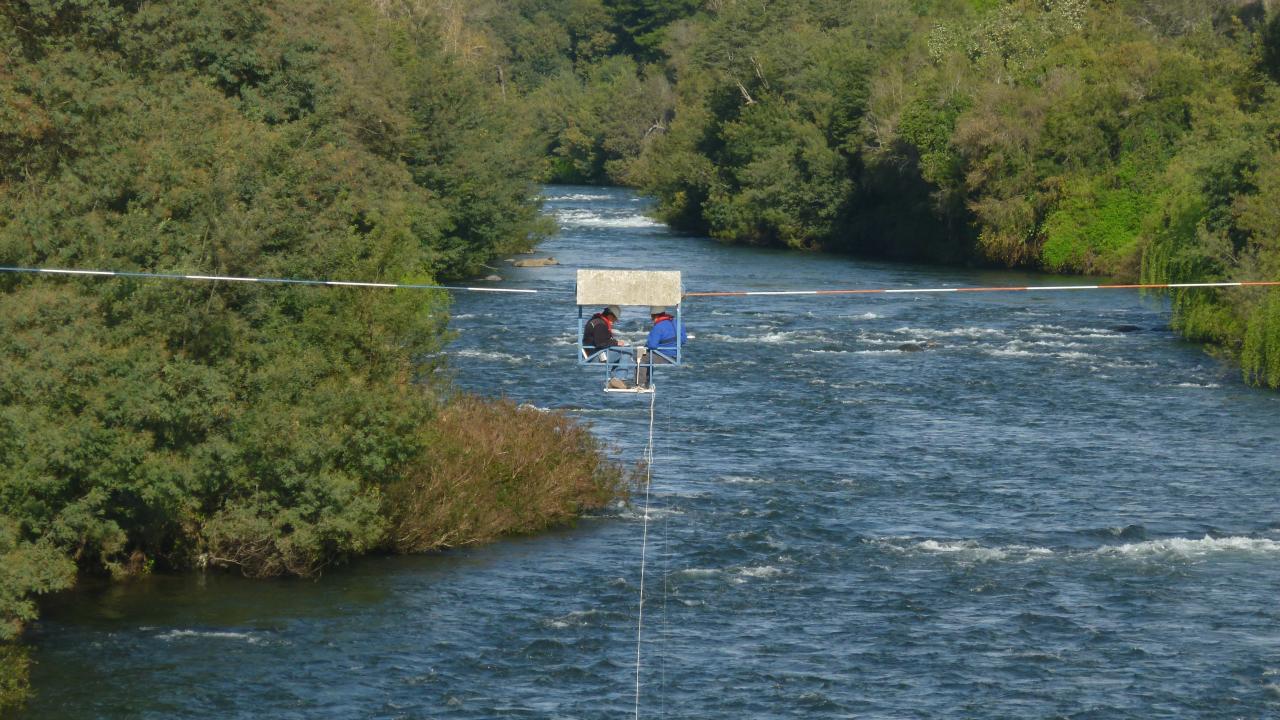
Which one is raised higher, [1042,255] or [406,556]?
[1042,255]

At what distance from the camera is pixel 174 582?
27.1m

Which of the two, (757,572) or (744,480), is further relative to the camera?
(744,480)

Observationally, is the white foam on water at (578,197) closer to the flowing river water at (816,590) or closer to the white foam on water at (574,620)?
the flowing river water at (816,590)

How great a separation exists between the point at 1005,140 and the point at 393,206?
3903 centimetres

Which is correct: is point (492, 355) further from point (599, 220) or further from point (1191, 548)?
point (599, 220)

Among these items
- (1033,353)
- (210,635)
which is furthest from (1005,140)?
(210,635)

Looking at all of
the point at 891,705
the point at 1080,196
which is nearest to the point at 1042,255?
the point at 1080,196

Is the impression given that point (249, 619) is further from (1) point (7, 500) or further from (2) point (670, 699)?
(2) point (670, 699)

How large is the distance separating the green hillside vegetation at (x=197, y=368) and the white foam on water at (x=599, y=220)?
2539 inches

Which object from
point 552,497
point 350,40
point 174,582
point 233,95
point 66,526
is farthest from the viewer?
point 350,40

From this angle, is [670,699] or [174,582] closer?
[670,699]

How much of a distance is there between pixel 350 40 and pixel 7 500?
103ft

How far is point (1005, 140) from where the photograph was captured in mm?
73625

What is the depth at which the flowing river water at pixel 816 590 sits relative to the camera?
23.2 meters
